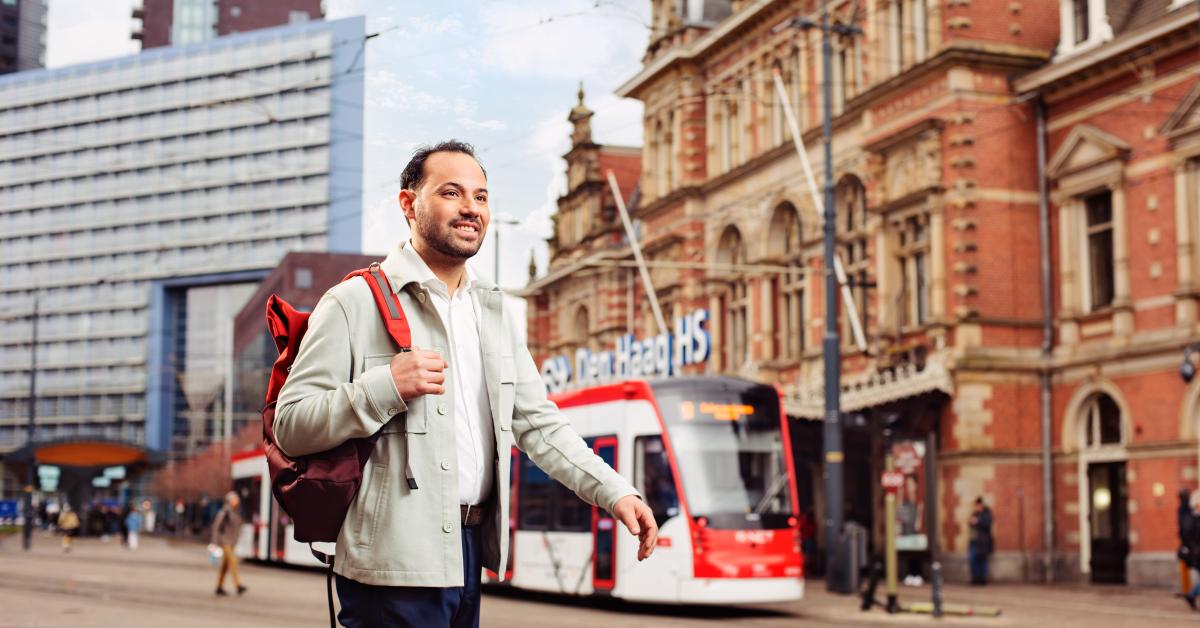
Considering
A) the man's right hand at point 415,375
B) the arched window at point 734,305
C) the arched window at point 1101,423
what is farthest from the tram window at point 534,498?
the man's right hand at point 415,375

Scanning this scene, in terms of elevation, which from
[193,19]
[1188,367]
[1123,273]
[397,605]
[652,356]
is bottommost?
[397,605]

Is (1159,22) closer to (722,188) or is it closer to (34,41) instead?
(722,188)

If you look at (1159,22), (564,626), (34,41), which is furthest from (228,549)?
(1159,22)

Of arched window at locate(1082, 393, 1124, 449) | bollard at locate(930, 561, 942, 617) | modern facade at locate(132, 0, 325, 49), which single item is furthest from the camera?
modern facade at locate(132, 0, 325, 49)

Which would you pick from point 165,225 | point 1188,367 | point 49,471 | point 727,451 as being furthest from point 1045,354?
point 165,225

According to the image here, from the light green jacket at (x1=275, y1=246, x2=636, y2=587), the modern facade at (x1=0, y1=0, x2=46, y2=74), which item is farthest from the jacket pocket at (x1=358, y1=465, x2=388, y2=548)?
the modern facade at (x1=0, y1=0, x2=46, y2=74)

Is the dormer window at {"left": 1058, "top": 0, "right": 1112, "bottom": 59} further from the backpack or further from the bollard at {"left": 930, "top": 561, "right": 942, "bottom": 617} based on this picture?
the backpack

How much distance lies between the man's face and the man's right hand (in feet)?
1.28

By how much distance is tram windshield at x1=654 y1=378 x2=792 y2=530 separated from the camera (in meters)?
19.9

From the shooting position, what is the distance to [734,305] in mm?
41281

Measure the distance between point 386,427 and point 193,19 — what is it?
126738 mm

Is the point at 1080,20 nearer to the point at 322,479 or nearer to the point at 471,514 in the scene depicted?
the point at 471,514

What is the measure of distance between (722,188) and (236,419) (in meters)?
62.9

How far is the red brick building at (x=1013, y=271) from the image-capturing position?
1063 inches
